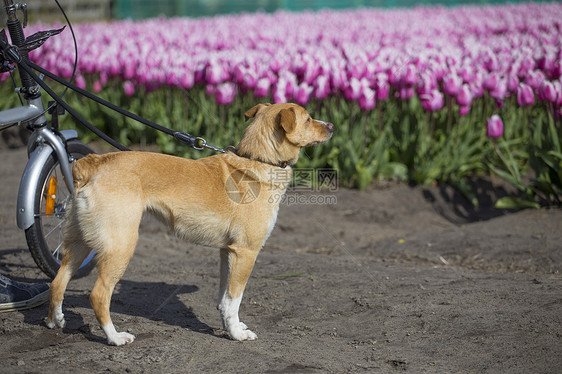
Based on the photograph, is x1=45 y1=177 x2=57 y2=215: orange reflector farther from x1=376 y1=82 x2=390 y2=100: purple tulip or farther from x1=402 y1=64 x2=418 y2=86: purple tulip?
x1=402 y1=64 x2=418 y2=86: purple tulip

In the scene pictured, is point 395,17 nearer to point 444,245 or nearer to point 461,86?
point 461,86

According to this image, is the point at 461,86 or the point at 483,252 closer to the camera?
the point at 483,252

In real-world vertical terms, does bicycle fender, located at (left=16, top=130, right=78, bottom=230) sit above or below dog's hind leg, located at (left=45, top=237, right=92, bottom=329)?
above

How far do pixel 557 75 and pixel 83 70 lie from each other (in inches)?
282

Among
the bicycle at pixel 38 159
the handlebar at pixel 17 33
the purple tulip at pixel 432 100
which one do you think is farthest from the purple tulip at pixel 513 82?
the handlebar at pixel 17 33

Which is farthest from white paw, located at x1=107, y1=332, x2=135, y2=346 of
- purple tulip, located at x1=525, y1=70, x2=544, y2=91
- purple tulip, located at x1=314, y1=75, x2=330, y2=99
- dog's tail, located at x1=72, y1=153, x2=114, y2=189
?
purple tulip, located at x1=525, y1=70, x2=544, y2=91

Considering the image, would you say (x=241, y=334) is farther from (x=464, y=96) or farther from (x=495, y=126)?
(x=464, y=96)

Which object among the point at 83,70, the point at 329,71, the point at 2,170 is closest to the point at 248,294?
the point at 329,71

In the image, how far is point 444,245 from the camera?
6.10 metres

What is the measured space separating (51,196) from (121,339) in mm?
1526

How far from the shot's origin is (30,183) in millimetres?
4320

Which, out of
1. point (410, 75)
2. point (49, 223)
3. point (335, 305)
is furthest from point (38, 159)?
point (410, 75)

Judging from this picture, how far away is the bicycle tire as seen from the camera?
4.40 m

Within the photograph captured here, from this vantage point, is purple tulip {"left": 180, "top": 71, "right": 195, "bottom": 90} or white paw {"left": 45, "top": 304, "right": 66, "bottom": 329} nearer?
white paw {"left": 45, "top": 304, "right": 66, "bottom": 329}
